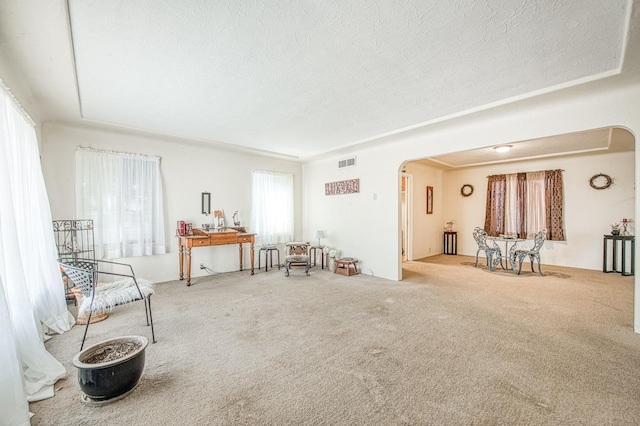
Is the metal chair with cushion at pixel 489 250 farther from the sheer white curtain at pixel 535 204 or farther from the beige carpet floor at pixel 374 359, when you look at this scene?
the beige carpet floor at pixel 374 359

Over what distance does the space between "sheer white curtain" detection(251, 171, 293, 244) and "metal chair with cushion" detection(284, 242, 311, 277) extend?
674 millimetres

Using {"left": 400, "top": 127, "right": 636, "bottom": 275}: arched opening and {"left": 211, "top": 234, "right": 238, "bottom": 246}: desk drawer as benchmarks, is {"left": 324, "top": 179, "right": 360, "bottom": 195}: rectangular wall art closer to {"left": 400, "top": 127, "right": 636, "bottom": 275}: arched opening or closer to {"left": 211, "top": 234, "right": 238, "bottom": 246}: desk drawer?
{"left": 400, "top": 127, "right": 636, "bottom": 275}: arched opening

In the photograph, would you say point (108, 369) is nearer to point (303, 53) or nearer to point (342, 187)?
point (303, 53)

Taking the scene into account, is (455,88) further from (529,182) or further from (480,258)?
(480,258)

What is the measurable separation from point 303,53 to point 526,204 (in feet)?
22.0

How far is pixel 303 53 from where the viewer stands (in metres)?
2.21

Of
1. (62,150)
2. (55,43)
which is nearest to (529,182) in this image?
(55,43)

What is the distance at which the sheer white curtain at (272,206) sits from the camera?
592cm

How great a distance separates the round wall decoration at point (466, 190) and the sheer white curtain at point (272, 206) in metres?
4.91

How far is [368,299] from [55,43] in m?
4.06

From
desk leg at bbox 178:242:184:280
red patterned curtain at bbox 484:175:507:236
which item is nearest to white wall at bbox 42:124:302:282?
desk leg at bbox 178:242:184:280

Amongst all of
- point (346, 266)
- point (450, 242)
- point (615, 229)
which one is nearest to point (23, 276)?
point (346, 266)

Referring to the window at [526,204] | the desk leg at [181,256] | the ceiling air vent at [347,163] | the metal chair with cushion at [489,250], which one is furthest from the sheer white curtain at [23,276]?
the window at [526,204]

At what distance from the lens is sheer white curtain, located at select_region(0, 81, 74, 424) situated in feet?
5.08
